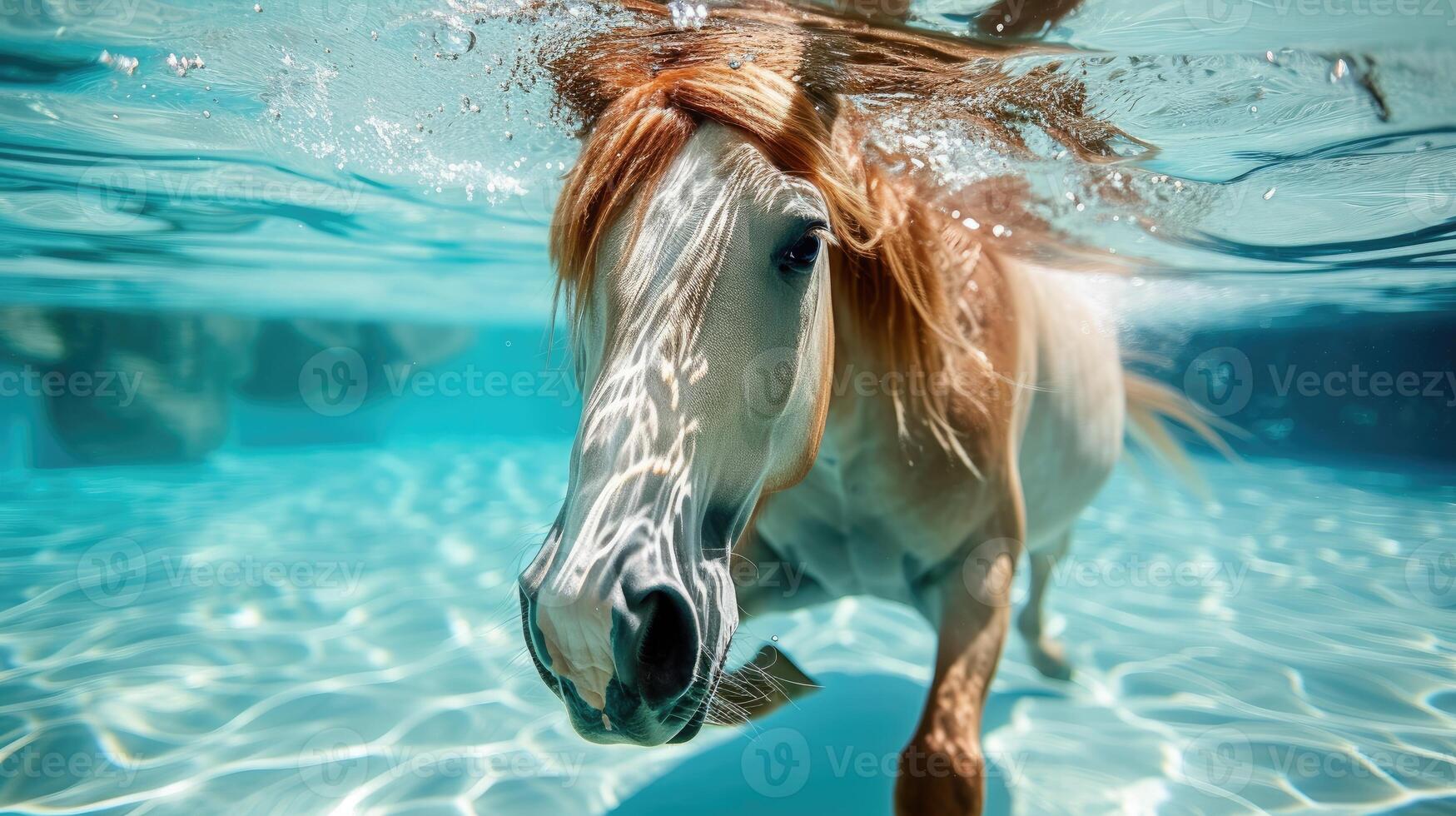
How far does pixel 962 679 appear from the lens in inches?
88.2

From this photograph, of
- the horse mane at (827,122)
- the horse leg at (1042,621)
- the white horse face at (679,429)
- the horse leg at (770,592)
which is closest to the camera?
the white horse face at (679,429)

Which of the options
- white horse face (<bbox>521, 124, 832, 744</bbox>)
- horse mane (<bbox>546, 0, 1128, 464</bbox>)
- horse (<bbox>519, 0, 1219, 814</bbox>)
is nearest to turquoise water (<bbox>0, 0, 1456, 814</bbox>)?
horse mane (<bbox>546, 0, 1128, 464</bbox>)

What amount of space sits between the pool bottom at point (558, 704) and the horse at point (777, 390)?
0.57 m

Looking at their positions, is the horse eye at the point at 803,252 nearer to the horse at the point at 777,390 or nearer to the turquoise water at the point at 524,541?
the horse at the point at 777,390

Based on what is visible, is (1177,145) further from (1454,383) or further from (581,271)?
(1454,383)

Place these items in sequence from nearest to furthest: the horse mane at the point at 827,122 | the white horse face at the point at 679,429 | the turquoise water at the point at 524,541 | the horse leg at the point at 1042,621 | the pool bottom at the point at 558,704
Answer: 1. the white horse face at the point at 679,429
2. the horse mane at the point at 827,122
3. the pool bottom at the point at 558,704
4. the turquoise water at the point at 524,541
5. the horse leg at the point at 1042,621

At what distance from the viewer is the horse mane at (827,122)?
1.77 m

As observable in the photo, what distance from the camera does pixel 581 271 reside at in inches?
70.9

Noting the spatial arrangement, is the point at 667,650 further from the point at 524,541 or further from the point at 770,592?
the point at 524,541

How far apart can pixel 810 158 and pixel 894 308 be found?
0.63 m

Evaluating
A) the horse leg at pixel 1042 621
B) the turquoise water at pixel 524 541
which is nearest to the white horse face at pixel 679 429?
the turquoise water at pixel 524 541

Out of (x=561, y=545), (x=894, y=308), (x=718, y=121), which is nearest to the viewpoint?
(x=561, y=545)

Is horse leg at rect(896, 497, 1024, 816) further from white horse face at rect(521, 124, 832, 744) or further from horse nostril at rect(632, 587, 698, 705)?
horse nostril at rect(632, 587, 698, 705)

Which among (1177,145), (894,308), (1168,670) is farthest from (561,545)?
(1177,145)
